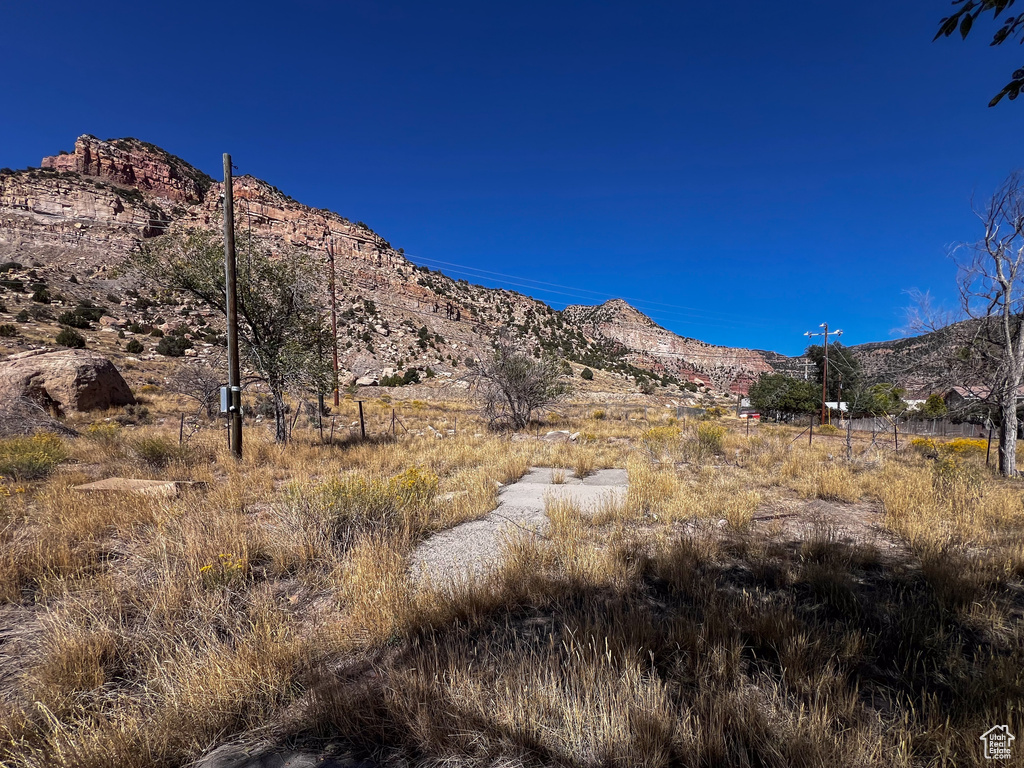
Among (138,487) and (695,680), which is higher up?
(138,487)

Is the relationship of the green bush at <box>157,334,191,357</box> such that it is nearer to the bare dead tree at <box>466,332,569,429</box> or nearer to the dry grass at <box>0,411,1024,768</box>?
the bare dead tree at <box>466,332,569,429</box>

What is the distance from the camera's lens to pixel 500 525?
5121mm

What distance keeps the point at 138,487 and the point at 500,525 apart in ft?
17.9

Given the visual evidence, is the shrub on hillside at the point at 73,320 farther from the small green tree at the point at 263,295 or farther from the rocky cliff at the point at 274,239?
the small green tree at the point at 263,295

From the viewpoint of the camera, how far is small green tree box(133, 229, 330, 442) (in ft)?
33.0

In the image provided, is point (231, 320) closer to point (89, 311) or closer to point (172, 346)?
point (172, 346)

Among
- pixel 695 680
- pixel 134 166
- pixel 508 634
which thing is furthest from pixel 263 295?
pixel 134 166

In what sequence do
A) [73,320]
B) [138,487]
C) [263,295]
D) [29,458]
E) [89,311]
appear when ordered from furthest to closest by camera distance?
1. [89,311]
2. [73,320]
3. [263,295]
4. [29,458]
5. [138,487]

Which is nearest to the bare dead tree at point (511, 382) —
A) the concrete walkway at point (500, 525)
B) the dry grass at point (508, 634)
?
the concrete walkway at point (500, 525)

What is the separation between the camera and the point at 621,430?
17.2 meters

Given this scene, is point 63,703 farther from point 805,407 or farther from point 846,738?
point 805,407

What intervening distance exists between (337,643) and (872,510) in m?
7.85

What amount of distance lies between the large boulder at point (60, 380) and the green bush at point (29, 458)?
28.3ft

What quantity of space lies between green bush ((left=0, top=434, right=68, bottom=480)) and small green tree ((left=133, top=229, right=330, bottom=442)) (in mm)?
4011
